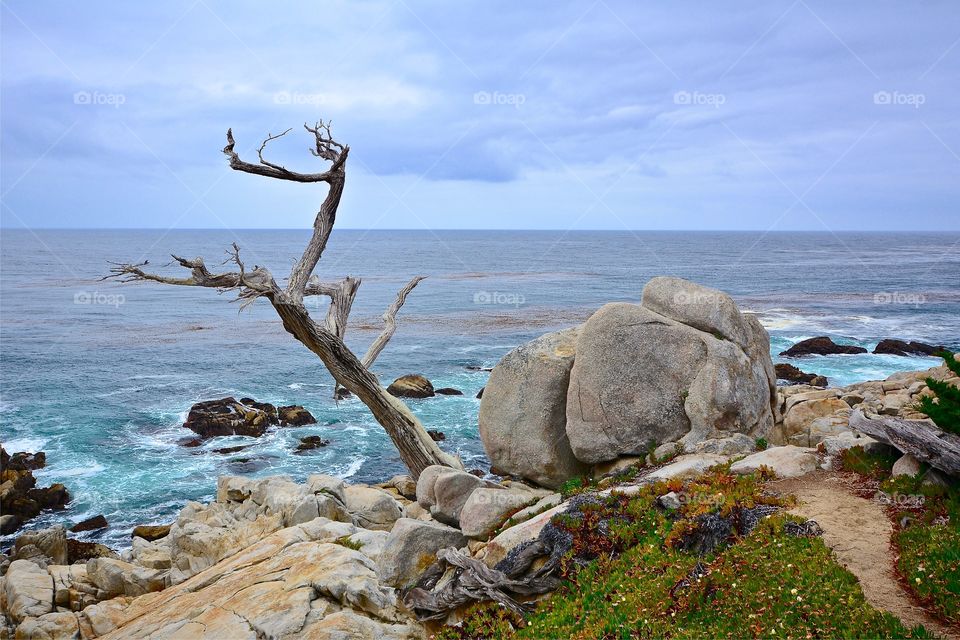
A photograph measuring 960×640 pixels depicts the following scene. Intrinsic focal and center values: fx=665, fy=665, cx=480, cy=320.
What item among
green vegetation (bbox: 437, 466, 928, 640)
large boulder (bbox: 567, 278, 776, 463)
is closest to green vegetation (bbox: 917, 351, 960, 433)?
green vegetation (bbox: 437, 466, 928, 640)

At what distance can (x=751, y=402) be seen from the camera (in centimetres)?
1580


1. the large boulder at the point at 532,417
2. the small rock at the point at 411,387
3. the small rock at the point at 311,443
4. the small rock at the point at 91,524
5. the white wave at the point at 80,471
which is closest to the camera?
the large boulder at the point at 532,417

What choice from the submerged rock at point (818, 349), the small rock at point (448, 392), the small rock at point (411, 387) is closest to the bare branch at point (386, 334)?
the small rock at point (411, 387)

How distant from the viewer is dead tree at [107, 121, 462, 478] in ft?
52.2

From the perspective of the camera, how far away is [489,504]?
13336mm

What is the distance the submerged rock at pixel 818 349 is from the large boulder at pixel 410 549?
3668cm

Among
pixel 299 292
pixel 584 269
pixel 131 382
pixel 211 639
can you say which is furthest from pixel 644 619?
pixel 584 269

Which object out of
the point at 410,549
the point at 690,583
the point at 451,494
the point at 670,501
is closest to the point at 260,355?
the point at 451,494

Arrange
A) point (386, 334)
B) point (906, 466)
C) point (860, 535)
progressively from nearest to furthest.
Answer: point (860, 535) < point (906, 466) < point (386, 334)

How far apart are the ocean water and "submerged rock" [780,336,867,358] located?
4.17 ft

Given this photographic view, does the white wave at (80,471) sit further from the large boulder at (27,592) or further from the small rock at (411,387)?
the small rock at (411,387)

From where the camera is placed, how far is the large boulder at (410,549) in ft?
38.9

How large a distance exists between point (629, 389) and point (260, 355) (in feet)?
127

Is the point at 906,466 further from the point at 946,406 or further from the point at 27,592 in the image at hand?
the point at 27,592
